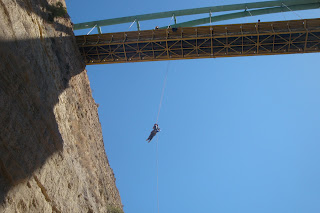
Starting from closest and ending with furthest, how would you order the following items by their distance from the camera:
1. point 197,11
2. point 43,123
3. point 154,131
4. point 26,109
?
point 26,109 → point 43,123 → point 197,11 → point 154,131

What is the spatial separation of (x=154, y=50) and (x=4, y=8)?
11.9m

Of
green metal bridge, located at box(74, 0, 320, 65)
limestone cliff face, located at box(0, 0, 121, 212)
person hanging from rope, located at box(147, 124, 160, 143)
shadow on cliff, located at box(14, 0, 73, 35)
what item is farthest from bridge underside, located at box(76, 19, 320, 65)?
person hanging from rope, located at box(147, 124, 160, 143)

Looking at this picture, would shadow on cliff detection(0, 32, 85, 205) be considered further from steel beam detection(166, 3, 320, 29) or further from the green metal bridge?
steel beam detection(166, 3, 320, 29)

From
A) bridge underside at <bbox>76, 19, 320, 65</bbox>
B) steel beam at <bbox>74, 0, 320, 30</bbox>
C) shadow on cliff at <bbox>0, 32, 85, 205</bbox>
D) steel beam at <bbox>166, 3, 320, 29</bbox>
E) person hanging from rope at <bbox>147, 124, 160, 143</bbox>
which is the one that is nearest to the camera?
shadow on cliff at <bbox>0, 32, 85, 205</bbox>

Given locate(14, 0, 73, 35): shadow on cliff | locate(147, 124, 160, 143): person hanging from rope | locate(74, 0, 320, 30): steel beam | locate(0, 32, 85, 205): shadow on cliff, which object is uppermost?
locate(74, 0, 320, 30): steel beam

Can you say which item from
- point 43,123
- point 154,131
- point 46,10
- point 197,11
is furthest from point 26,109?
point 197,11

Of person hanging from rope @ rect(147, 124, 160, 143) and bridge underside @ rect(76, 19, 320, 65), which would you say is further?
person hanging from rope @ rect(147, 124, 160, 143)

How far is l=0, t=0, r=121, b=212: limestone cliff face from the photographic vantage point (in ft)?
36.4

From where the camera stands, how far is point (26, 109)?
1250 cm

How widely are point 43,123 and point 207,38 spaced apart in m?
13.2

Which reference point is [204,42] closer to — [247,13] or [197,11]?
[197,11]

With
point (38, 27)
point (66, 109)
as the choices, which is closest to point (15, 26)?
point (38, 27)

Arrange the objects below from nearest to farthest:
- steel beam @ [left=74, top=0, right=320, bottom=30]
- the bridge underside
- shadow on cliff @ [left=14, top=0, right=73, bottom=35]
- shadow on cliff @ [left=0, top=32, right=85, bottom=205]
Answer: shadow on cliff @ [left=0, top=32, right=85, bottom=205]
shadow on cliff @ [left=14, top=0, right=73, bottom=35]
the bridge underside
steel beam @ [left=74, top=0, right=320, bottom=30]

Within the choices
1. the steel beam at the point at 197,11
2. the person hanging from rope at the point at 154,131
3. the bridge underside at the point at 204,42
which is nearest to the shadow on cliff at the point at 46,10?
the bridge underside at the point at 204,42
